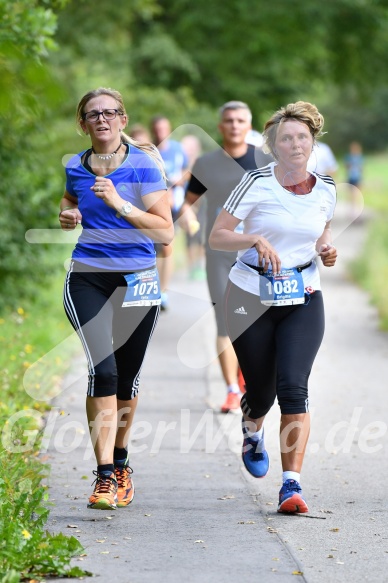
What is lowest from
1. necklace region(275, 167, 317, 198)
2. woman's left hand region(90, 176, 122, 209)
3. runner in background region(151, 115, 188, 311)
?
woman's left hand region(90, 176, 122, 209)

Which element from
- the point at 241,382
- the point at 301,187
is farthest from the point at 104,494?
the point at 241,382

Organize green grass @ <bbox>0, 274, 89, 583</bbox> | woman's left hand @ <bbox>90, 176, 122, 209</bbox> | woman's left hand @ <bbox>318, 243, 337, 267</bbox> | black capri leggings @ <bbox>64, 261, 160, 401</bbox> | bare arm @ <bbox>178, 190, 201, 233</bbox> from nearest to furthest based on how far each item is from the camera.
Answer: green grass @ <bbox>0, 274, 89, 583</bbox>
woman's left hand @ <bbox>90, 176, 122, 209</bbox>
black capri leggings @ <bbox>64, 261, 160, 401</bbox>
woman's left hand @ <bbox>318, 243, 337, 267</bbox>
bare arm @ <bbox>178, 190, 201, 233</bbox>

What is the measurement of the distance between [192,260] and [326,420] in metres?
9.76

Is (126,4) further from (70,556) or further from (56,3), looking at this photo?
(70,556)

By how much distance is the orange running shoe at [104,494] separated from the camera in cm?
565

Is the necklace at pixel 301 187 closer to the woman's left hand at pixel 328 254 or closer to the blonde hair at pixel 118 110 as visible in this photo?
the woman's left hand at pixel 328 254

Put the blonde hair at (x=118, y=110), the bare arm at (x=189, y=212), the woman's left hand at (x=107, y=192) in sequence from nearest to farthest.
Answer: the woman's left hand at (x=107, y=192) < the blonde hair at (x=118, y=110) < the bare arm at (x=189, y=212)

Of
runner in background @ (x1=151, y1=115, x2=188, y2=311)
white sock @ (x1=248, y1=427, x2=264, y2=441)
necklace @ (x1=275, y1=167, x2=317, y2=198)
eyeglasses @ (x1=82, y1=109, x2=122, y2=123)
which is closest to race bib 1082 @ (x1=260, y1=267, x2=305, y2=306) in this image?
necklace @ (x1=275, y1=167, x2=317, y2=198)

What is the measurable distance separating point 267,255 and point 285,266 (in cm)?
18

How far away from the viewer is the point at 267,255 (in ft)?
18.5

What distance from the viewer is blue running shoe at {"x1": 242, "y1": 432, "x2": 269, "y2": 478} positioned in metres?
6.21

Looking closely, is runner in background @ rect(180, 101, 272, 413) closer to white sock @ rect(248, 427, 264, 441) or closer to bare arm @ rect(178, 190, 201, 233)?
bare arm @ rect(178, 190, 201, 233)

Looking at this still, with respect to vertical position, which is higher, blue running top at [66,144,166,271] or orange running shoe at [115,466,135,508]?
blue running top at [66,144,166,271]

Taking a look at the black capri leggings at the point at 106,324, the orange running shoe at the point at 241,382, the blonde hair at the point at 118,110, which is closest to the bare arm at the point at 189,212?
the orange running shoe at the point at 241,382
